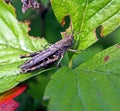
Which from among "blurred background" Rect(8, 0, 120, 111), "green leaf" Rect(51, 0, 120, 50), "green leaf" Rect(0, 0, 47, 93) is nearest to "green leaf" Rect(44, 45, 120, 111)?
"green leaf" Rect(51, 0, 120, 50)

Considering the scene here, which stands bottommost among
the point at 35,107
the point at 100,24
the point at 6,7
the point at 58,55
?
the point at 35,107

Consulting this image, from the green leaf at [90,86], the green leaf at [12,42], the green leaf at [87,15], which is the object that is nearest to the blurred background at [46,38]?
the green leaf at [12,42]

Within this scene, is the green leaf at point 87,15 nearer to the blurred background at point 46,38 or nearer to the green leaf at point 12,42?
the green leaf at point 12,42

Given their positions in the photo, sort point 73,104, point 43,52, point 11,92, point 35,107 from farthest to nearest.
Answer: point 35,107, point 43,52, point 11,92, point 73,104

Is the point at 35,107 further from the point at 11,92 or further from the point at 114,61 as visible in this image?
the point at 114,61

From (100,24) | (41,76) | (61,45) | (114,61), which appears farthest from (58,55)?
(41,76)

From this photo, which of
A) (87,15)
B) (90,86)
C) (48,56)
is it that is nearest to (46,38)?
(48,56)

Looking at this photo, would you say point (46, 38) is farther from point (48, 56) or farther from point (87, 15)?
point (87, 15)
